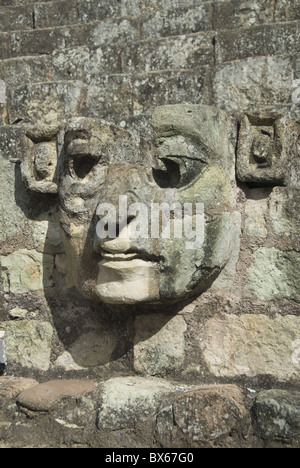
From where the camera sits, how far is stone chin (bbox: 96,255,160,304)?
3.03 m

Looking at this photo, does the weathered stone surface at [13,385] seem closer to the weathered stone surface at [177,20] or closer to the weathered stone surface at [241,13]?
the weathered stone surface at [177,20]

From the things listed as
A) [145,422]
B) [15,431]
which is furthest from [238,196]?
[15,431]

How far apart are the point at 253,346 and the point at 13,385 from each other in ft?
3.88

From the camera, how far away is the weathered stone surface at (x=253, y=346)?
3.18 m

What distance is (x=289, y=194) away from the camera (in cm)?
321

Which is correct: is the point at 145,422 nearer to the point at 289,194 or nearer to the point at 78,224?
the point at 78,224

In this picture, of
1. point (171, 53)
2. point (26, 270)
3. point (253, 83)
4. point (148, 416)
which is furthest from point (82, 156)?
point (171, 53)

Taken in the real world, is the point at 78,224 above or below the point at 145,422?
above

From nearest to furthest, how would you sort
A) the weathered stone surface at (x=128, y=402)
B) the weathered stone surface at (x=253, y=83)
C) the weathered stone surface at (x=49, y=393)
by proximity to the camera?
the weathered stone surface at (x=128, y=402), the weathered stone surface at (x=49, y=393), the weathered stone surface at (x=253, y=83)

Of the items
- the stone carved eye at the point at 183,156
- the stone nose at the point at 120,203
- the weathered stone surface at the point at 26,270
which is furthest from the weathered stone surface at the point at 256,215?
the weathered stone surface at the point at 26,270

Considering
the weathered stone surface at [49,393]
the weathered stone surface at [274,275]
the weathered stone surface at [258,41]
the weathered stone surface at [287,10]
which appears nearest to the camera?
the weathered stone surface at [49,393]

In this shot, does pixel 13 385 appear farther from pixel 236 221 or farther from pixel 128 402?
pixel 236 221

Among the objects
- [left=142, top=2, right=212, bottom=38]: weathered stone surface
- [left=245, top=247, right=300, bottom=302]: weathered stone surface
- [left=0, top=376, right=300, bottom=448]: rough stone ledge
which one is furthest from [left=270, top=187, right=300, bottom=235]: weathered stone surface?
→ [left=142, top=2, right=212, bottom=38]: weathered stone surface

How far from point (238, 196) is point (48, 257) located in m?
1.04
